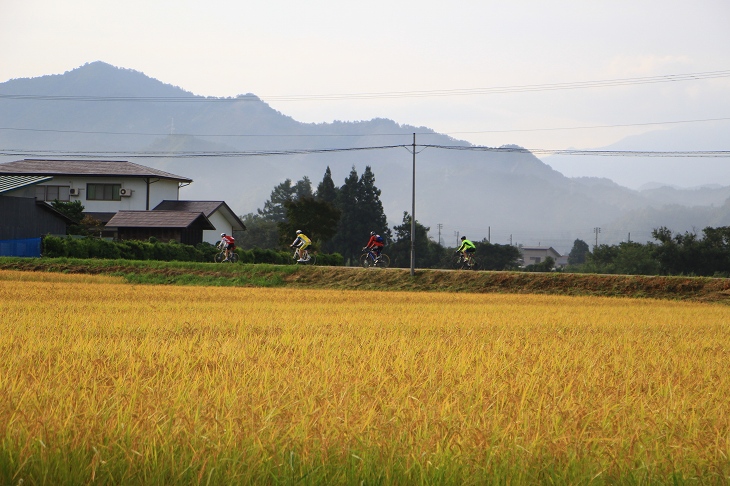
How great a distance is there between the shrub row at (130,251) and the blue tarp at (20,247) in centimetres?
320

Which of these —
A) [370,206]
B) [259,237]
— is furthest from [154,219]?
[259,237]

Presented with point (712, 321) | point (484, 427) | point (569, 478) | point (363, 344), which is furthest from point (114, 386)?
point (712, 321)

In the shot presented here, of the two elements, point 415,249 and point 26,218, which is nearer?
point 26,218

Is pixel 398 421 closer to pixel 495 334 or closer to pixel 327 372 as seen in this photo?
pixel 327 372

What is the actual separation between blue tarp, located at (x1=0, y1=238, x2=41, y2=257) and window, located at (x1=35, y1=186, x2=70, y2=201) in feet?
50.5

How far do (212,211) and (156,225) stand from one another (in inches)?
232

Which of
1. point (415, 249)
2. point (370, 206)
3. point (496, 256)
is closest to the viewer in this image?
point (415, 249)

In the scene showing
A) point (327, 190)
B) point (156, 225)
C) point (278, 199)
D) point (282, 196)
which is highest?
point (282, 196)

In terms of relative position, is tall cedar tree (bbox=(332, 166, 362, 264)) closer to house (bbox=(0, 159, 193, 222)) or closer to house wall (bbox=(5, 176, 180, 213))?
house (bbox=(0, 159, 193, 222))

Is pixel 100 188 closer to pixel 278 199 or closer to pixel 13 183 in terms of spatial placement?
pixel 13 183

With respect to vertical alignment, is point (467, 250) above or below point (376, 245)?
below

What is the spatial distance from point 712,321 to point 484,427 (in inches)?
519

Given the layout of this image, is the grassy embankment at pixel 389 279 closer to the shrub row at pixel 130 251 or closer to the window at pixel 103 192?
the shrub row at pixel 130 251

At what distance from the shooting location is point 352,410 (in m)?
4.75
